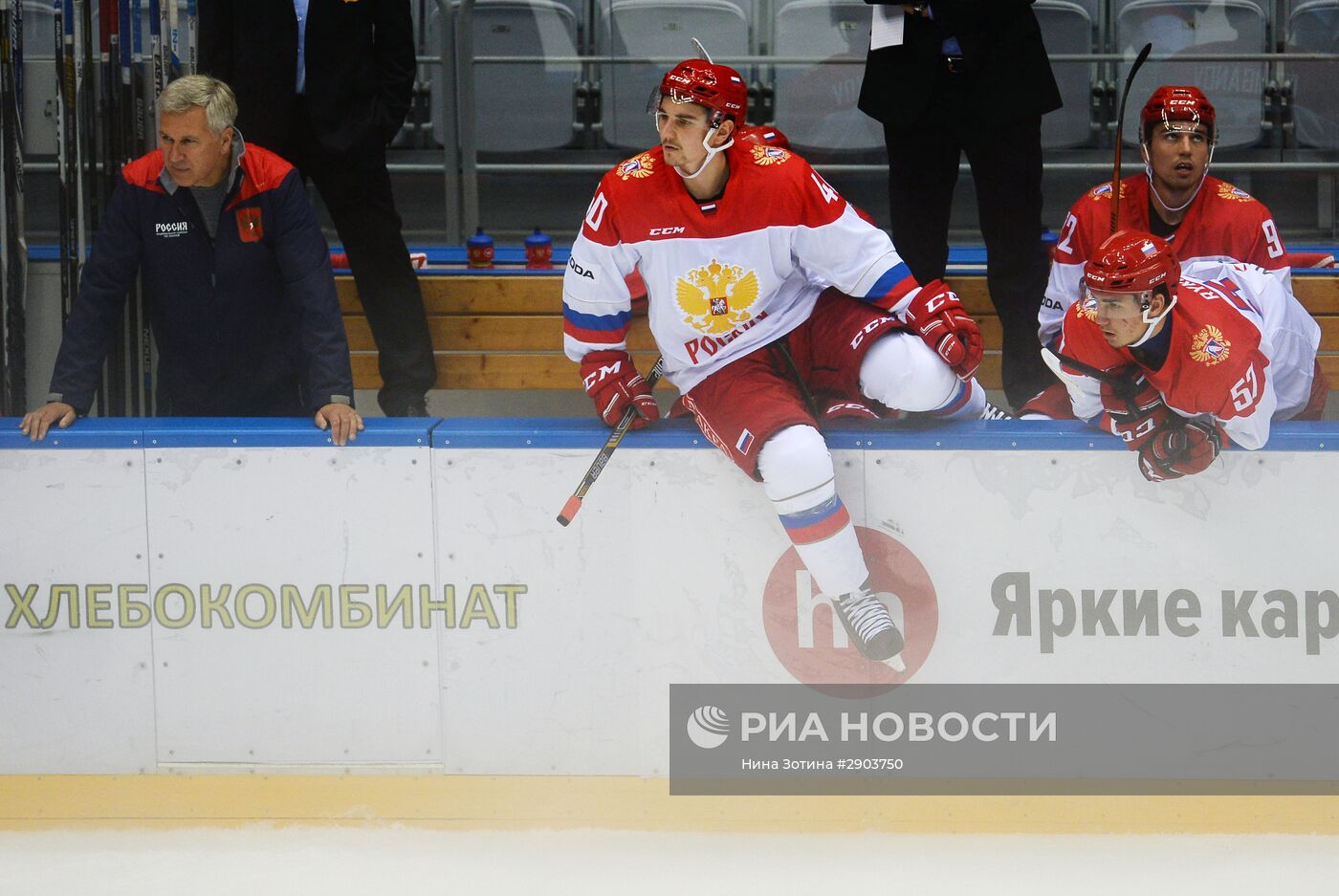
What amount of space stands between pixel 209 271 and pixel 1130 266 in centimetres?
164

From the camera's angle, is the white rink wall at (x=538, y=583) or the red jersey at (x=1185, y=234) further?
the red jersey at (x=1185, y=234)

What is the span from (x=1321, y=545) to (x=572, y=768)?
4.21 feet

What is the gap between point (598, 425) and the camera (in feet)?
8.18

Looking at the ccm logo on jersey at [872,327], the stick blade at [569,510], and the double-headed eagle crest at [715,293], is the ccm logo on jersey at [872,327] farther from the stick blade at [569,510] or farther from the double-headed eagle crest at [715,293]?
the stick blade at [569,510]

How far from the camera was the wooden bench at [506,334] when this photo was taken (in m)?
3.46

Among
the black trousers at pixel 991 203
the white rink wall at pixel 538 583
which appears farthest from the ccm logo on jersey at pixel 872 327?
the black trousers at pixel 991 203

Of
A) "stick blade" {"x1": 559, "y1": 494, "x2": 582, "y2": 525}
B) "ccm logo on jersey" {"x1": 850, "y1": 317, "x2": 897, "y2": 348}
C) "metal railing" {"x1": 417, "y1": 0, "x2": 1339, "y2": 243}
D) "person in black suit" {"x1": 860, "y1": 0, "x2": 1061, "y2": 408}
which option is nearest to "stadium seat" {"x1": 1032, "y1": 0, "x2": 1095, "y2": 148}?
"metal railing" {"x1": 417, "y1": 0, "x2": 1339, "y2": 243}

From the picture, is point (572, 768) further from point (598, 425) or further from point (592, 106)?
point (592, 106)

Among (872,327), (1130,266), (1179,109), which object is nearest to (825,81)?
(1179,109)

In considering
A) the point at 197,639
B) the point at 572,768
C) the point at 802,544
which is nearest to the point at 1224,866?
the point at 802,544

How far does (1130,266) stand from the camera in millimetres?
2227

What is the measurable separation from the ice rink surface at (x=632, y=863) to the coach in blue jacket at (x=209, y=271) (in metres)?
0.74

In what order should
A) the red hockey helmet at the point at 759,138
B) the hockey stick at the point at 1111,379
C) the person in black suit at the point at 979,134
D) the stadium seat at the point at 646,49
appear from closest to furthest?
the hockey stick at the point at 1111,379
the red hockey helmet at the point at 759,138
the person in black suit at the point at 979,134
the stadium seat at the point at 646,49

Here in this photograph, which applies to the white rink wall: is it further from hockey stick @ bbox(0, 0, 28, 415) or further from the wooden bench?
the wooden bench
